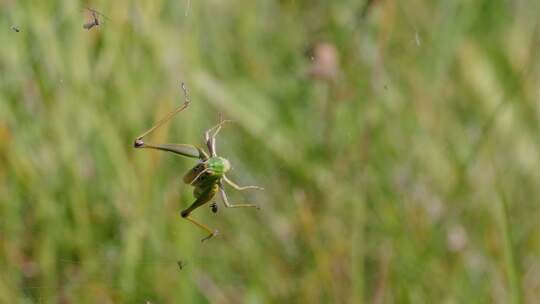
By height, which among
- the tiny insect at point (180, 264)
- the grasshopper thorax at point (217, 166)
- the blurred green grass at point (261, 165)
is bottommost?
the grasshopper thorax at point (217, 166)

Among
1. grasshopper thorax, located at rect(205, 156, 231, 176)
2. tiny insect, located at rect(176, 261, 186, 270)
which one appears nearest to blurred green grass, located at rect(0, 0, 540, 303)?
tiny insect, located at rect(176, 261, 186, 270)

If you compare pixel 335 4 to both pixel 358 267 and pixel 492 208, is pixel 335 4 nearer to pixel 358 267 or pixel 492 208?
pixel 492 208

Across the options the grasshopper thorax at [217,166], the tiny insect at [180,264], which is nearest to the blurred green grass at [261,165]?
the tiny insect at [180,264]

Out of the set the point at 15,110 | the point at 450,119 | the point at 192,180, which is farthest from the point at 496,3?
the point at 192,180

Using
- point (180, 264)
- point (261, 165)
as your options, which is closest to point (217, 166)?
point (180, 264)

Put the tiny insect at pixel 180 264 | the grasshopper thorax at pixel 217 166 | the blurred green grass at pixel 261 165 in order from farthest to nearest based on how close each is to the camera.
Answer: the blurred green grass at pixel 261 165 < the tiny insect at pixel 180 264 < the grasshopper thorax at pixel 217 166

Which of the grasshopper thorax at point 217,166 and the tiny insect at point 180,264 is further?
the tiny insect at point 180,264

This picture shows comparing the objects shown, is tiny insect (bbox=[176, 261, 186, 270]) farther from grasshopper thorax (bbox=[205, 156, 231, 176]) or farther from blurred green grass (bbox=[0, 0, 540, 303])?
grasshopper thorax (bbox=[205, 156, 231, 176])

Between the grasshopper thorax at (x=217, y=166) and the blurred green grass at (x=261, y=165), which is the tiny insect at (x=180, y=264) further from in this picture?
the grasshopper thorax at (x=217, y=166)
